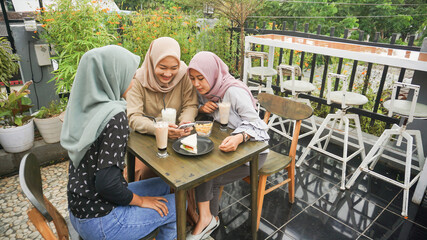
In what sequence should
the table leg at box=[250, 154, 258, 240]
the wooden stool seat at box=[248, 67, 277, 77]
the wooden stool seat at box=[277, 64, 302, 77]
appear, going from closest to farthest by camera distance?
the table leg at box=[250, 154, 258, 240] < the wooden stool seat at box=[277, 64, 302, 77] < the wooden stool seat at box=[248, 67, 277, 77]

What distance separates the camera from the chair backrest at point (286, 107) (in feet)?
7.60

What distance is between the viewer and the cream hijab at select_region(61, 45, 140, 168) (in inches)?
51.1

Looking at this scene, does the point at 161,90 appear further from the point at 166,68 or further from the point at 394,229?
the point at 394,229

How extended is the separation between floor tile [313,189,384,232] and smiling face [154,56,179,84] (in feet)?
6.04

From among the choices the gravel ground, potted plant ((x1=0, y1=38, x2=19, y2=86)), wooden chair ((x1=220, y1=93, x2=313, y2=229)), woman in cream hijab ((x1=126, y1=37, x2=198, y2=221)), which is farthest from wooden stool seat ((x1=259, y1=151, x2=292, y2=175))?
potted plant ((x1=0, y1=38, x2=19, y2=86))

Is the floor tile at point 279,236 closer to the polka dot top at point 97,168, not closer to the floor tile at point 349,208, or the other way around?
the floor tile at point 349,208

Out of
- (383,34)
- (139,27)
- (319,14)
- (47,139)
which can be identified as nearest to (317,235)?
(47,139)

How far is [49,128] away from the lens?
3.07 m

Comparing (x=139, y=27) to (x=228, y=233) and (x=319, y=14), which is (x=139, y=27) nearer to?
(x=228, y=233)

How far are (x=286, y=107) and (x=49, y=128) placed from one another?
8.59 ft

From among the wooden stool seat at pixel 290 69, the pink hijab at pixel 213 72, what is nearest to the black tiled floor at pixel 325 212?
the pink hijab at pixel 213 72

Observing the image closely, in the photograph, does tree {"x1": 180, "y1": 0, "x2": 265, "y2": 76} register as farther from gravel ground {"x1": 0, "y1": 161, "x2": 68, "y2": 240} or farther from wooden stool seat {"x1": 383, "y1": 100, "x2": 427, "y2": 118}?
gravel ground {"x1": 0, "y1": 161, "x2": 68, "y2": 240}

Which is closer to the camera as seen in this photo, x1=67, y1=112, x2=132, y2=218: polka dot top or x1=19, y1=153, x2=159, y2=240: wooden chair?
x1=19, y1=153, x2=159, y2=240: wooden chair

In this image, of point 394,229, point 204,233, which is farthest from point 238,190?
point 394,229
